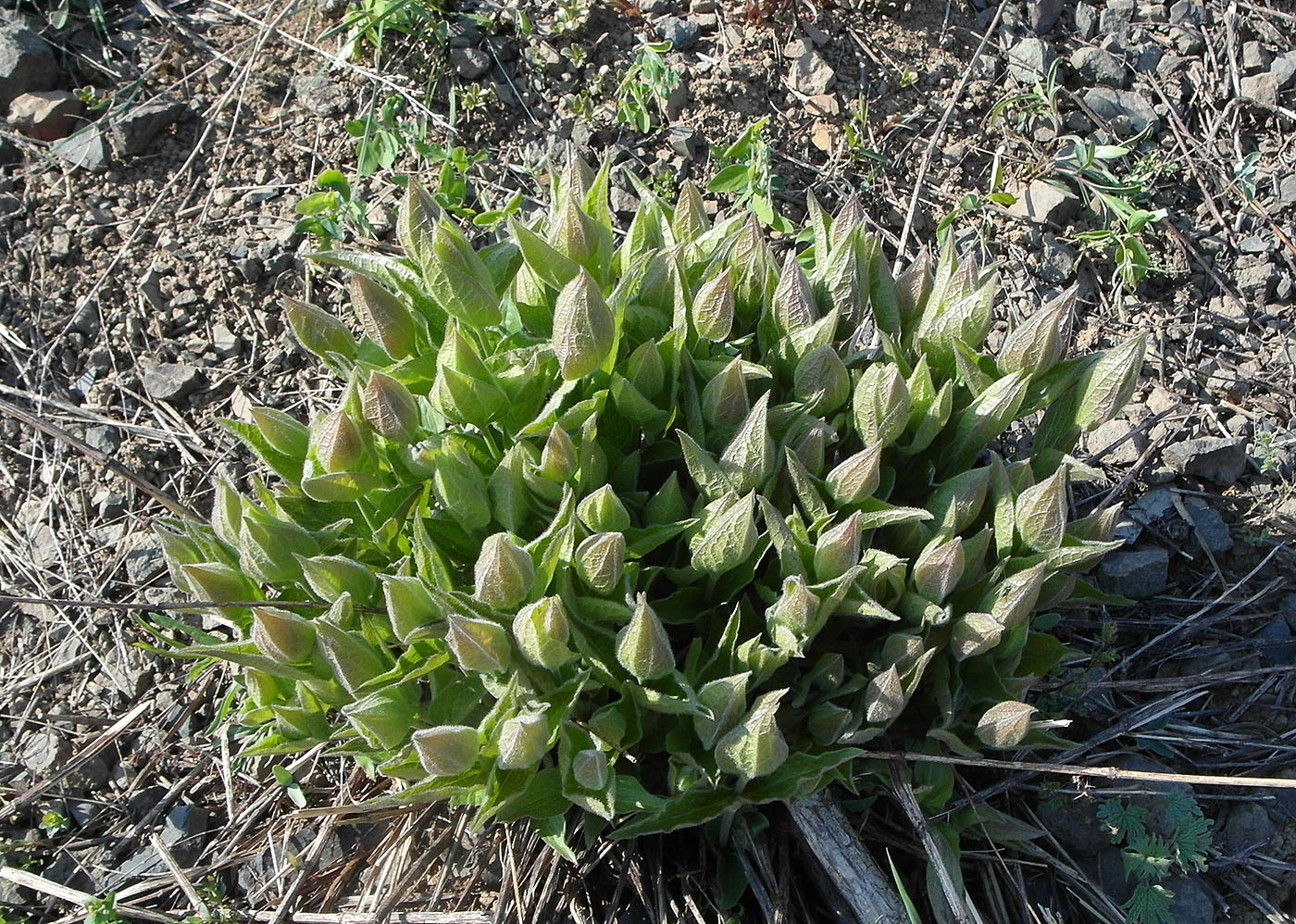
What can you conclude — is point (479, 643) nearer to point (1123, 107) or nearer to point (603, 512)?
point (603, 512)

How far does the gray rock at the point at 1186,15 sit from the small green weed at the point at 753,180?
2.07 meters

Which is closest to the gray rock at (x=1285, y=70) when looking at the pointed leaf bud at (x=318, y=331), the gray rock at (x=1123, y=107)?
the gray rock at (x=1123, y=107)

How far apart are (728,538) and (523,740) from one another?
2.07ft

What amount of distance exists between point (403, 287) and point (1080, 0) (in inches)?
144

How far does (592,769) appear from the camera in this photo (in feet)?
7.92

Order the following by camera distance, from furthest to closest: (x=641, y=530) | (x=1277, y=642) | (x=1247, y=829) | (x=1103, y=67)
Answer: (x=1103, y=67) < (x=1277, y=642) < (x=1247, y=829) < (x=641, y=530)

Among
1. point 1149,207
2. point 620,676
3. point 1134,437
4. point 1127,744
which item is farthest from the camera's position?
point 1149,207

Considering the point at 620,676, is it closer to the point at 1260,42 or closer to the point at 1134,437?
the point at 1134,437

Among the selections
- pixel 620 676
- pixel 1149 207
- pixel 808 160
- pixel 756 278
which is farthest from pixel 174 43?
pixel 1149 207

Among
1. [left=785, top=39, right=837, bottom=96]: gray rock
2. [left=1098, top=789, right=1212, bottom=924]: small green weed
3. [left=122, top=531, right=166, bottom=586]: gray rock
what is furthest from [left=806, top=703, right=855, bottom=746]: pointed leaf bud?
[left=785, top=39, right=837, bottom=96]: gray rock

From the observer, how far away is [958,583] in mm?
2809

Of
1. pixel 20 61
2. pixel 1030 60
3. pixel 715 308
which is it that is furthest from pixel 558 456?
pixel 20 61

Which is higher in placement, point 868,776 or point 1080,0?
point 1080,0

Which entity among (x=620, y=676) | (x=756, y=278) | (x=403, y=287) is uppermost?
(x=403, y=287)
